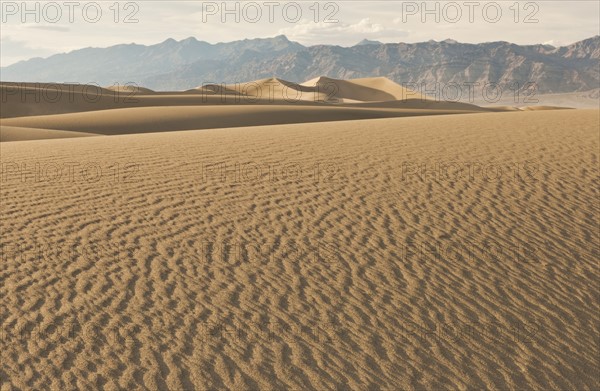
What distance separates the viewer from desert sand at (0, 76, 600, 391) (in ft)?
20.9

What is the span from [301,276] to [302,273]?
3.3 inches

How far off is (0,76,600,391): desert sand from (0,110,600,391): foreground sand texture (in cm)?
3

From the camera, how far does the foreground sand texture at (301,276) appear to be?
20.9ft

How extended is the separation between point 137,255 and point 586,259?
6.60 m

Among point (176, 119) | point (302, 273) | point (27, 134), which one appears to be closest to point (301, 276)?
point (302, 273)

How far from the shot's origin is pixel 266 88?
4139 inches

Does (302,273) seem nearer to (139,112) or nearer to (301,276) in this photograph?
(301,276)

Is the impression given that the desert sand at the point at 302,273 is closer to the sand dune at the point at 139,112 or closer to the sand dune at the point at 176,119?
the sand dune at the point at 139,112

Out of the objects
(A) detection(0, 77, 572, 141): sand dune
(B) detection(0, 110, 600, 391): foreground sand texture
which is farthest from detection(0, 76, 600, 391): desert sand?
(A) detection(0, 77, 572, 141): sand dune

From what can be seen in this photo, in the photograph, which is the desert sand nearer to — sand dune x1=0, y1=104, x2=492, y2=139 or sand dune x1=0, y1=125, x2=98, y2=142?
sand dune x1=0, y1=125, x2=98, y2=142

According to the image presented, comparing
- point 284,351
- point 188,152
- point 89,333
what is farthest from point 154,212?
point 188,152

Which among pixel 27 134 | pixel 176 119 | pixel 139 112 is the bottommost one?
pixel 27 134

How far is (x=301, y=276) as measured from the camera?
813 centimetres

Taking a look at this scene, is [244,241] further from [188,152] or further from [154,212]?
[188,152]
